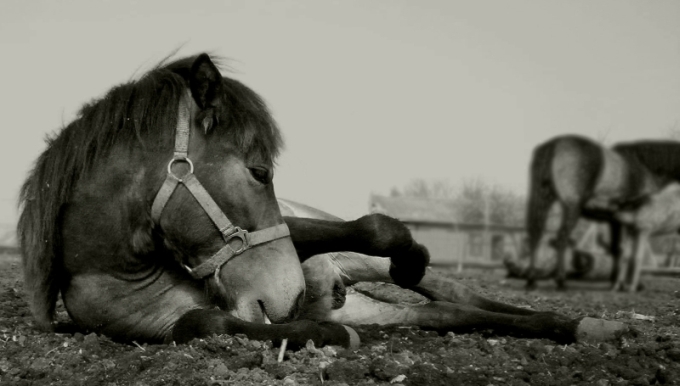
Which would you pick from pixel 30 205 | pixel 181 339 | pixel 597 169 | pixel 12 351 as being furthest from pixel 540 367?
pixel 597 169

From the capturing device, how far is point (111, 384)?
230 centimetres

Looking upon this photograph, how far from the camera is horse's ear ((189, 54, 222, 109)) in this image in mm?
2977

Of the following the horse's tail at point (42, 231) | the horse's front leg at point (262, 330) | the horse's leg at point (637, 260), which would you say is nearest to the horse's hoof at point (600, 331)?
the horse's front leg at point (262, 330)

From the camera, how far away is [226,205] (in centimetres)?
287

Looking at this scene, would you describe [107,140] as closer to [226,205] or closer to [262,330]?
[226,205]

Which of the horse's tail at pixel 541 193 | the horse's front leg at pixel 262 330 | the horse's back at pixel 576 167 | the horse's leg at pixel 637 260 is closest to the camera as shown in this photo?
the horse's front leg at pixel 262 330

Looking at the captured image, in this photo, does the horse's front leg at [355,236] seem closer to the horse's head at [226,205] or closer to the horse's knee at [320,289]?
the horse's knee at [320,289]

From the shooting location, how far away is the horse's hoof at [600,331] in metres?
2.97

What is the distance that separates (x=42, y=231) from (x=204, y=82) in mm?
1139

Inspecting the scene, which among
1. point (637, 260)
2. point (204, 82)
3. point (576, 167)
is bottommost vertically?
point (637, 260)

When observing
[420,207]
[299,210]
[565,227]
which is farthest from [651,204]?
[420,207]

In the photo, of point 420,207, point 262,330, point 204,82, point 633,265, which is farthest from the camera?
point 420,207

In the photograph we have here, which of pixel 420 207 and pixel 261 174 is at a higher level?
pixel 261 174

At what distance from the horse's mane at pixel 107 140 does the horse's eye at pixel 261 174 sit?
0.07m
